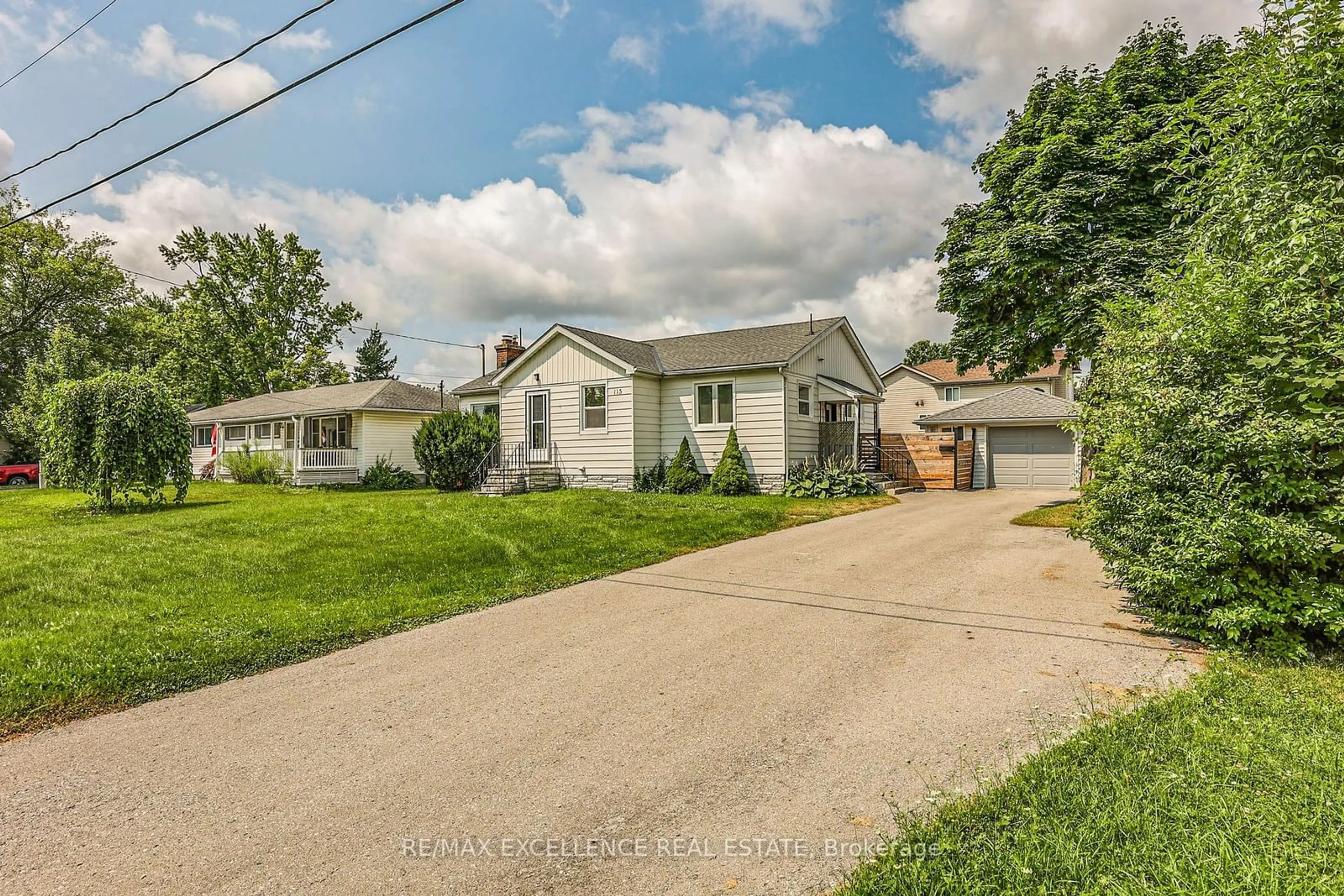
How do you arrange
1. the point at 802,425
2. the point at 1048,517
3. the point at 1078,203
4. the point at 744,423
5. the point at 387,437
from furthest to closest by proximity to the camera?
the point at 387,437, the point at 802,425, the point at 744,423, the point at 1048,517, the point at 1078,203

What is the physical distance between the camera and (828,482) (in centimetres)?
1723

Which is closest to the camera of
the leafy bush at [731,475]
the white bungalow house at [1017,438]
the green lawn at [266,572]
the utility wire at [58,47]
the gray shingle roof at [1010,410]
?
the green lawn at [266,572]

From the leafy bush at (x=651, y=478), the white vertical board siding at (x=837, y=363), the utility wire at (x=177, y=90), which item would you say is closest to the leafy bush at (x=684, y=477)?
the leafy bush at (x=651, y=478)

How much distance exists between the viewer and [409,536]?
10547mm

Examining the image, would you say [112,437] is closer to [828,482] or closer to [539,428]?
[539,428]

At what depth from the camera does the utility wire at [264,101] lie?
5992 mm

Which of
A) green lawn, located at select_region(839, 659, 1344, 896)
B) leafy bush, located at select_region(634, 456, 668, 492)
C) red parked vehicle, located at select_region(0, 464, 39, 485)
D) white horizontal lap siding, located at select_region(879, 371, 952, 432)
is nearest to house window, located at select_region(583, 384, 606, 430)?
leafy bush, located at select_region(634, 456, 668, 492)

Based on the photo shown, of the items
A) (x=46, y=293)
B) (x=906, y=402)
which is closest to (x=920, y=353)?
(x=906, y=402)

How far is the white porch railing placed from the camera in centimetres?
2484

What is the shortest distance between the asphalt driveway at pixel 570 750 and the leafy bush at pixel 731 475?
34.7 feet

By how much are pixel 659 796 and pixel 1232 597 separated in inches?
189

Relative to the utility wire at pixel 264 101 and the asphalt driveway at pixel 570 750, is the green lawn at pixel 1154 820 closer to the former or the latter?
the asphalt driveway at pixel 570 750

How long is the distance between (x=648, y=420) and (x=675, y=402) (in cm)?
99

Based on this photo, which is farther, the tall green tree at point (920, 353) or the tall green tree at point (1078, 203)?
the tall green tree at point (920, 353)
